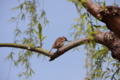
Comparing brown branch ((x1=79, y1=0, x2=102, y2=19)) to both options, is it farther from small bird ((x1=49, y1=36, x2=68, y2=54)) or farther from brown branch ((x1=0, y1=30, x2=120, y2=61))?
small bird ((x1=49, y1=36, x2=68, y2=54))

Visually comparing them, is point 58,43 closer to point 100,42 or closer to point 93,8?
point 100,42

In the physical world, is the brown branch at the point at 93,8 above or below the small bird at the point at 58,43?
above

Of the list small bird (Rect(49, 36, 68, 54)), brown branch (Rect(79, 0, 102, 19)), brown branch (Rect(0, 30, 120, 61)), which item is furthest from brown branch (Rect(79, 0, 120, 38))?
small bird (Rect(49, 36, 68, 54))

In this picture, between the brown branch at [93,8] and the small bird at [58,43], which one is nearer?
the brown branch at [93,8]

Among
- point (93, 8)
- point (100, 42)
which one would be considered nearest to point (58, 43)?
point (100, 42)

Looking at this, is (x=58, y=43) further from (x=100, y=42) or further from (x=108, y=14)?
(x=108, y=14)

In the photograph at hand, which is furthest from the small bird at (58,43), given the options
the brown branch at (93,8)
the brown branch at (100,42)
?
the brown branch at (93,8)

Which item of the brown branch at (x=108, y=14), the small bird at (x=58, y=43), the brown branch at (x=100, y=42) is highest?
the brown branch at (x=108, y=14)

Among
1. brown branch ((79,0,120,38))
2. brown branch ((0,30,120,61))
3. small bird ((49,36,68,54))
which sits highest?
brown branch ((79,0,120,38))

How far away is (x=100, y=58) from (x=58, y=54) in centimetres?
27

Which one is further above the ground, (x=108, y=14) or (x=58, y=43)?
(x=108, y=14)

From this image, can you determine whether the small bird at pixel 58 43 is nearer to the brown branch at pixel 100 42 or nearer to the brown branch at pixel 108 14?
the brown branch at pixel 100 42

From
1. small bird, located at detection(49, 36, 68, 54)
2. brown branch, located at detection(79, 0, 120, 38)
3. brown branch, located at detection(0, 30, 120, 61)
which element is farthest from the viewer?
small bird, located at detection(49, 36, 68, 54)

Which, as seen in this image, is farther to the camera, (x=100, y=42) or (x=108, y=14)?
(x=100, y=42)
